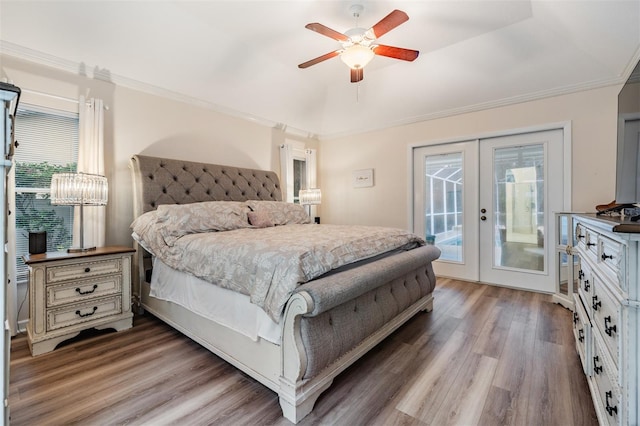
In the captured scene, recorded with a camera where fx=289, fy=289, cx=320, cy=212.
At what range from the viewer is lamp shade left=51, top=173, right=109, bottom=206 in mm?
2219

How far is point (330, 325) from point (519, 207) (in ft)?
10.5

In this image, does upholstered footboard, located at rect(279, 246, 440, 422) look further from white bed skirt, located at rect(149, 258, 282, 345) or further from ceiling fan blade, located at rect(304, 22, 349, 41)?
ceiling fan blade, located at rect(304, 22, 349, 41)

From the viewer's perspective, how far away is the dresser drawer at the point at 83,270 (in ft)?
6.92

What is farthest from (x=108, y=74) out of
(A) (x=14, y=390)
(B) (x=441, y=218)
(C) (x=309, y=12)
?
(B) (x=441, y=218)

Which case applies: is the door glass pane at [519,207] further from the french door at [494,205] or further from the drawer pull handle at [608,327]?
the drawer pull handle at [608,327]

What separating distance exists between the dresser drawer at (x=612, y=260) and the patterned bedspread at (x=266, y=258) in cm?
117

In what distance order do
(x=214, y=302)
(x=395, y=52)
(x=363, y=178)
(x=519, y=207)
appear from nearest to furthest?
(x=214, y=302) < (x=395, y=52) < (x=519, y=207) < (x=363, y=178)

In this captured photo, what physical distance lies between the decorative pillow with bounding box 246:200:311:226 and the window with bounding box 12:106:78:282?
1.68m

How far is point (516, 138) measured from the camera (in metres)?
3.58

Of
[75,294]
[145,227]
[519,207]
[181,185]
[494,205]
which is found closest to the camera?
[75,294]

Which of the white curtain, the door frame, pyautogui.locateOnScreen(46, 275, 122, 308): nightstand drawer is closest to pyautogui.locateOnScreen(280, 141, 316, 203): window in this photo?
the door frame

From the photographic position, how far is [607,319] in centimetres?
123

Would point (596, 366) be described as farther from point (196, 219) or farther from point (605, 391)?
point (196, 219)

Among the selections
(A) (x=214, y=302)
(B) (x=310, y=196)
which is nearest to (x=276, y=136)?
(B) (x=310, y=196)
